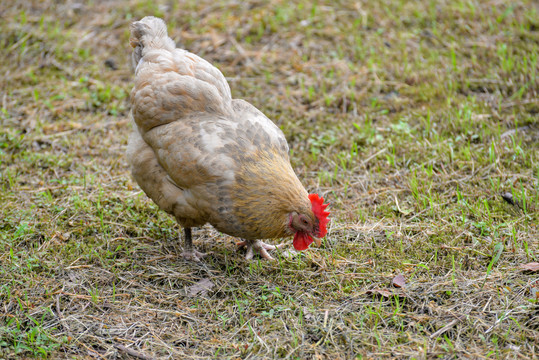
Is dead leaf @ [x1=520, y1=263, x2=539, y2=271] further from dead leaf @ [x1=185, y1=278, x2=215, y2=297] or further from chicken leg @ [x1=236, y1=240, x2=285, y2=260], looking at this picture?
dead leaf @ [x1=185, y1=278, x2=215, y2=297]

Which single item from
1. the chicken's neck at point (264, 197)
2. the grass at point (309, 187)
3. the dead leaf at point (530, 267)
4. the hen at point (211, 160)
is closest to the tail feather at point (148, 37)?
the hen at point (211, 160)

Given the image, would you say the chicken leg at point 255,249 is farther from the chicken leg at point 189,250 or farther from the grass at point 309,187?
the chicken leg at point 189,250

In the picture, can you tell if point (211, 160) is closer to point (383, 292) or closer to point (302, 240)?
point (302, 240)

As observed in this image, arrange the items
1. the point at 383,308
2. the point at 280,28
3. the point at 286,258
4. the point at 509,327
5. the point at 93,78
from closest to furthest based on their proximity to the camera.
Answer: the point at 509,327, the point at 383,308, the point at 286,258, the point at 93,78, the point at 280,28

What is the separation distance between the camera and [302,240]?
3822 mm

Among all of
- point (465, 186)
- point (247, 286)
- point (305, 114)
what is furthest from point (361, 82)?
point (247, 286)

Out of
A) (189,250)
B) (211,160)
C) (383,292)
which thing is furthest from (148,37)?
(383,292)

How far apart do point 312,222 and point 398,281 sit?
0.77 meters

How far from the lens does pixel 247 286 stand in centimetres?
395

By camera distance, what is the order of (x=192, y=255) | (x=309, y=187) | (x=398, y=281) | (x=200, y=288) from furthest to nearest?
(x=309, y=187)
(x=192, y=255)
(x=200, y=288)
(x=398, y=281)

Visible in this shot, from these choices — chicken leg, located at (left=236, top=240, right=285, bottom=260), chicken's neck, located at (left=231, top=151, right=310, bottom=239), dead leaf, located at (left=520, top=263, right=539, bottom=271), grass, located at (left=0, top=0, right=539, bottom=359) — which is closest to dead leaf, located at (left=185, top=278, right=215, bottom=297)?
grass, located at (left=0, top=0, right=539, bottom=359)

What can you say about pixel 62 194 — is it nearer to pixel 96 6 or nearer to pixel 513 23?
pixel 96 6

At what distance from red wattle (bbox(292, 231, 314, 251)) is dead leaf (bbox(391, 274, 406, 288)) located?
0.67 meters

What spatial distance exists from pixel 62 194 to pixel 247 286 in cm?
221
